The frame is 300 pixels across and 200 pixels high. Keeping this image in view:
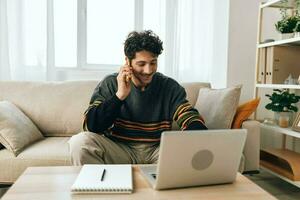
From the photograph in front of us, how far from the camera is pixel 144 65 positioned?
159cm

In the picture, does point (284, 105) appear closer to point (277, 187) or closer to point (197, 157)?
point (277, 187)

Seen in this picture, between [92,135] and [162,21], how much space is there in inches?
60.6

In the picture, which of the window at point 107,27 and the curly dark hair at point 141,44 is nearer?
the curly dark hair at point 141,44

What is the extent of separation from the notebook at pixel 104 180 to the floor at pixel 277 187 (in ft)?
3.75

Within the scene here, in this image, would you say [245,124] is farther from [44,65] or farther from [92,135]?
[44,65]

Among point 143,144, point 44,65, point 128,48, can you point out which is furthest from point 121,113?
point 44,65

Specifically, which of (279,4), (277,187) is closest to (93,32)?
(279,4)

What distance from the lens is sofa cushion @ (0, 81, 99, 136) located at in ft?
6.79

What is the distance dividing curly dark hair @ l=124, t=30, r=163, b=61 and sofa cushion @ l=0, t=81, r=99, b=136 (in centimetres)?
67

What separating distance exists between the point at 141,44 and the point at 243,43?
1307 millimetres

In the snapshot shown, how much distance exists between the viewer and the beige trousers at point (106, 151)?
1.36m

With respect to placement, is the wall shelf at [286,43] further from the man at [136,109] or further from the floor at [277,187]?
the floor at [277,187]

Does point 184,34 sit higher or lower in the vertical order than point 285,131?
higher

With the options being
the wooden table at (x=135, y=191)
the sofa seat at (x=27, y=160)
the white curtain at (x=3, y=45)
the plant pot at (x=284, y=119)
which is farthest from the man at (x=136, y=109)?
the white curtain at (x=3, y=45)
